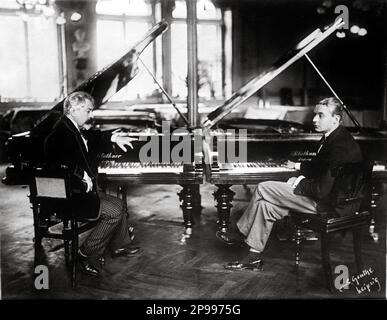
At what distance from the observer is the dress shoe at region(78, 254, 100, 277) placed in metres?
3.64

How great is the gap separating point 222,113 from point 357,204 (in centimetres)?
151

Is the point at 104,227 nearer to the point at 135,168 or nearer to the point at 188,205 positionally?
the point at 135,168

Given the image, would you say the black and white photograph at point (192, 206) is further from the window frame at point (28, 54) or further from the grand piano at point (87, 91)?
the window frame at point (28, 54)

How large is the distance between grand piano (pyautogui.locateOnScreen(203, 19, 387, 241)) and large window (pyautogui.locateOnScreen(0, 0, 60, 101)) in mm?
7286

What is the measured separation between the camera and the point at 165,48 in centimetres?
1128

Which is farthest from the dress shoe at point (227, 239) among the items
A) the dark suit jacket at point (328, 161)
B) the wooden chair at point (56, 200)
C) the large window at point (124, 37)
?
the large window at point (124, 37)

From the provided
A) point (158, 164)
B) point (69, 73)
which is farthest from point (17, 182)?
point (69, 73)

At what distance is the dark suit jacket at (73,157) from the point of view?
3459mm

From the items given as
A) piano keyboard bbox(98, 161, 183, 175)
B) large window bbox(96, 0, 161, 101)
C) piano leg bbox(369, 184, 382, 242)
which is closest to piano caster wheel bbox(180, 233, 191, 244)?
piano keyboard bbox(98, 161, 183, 175)

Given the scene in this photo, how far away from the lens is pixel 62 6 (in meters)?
10.5

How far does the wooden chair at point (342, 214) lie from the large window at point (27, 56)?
8.60 m

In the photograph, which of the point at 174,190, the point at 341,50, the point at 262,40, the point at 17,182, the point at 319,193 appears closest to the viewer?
the point at 319,193

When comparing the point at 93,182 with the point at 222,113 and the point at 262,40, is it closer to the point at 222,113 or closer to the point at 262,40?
the point at 222,113
